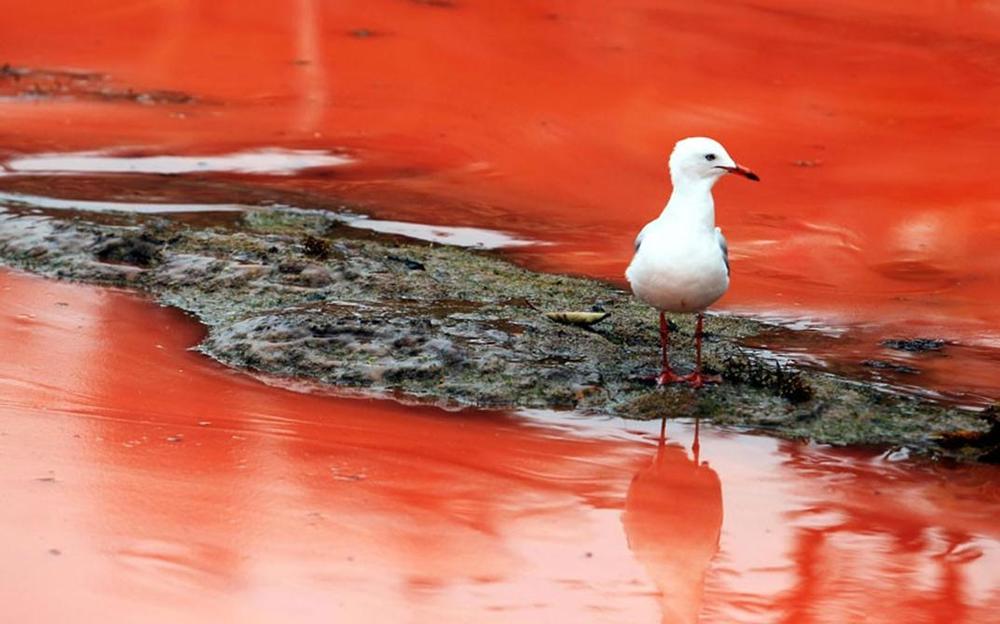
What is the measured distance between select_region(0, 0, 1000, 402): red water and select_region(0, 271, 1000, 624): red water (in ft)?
4.67

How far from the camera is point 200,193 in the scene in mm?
8469

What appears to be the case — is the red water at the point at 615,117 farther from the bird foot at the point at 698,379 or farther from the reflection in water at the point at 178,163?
the bird foot at the point at 698,379

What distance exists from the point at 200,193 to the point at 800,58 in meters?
5.26

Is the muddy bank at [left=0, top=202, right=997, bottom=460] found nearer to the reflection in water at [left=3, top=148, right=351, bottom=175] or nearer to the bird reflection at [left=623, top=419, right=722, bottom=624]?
the bird reflection at [left=623, top=419, right=722, bottom=624]

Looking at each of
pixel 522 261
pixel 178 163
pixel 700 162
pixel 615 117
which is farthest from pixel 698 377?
pixel 615 117

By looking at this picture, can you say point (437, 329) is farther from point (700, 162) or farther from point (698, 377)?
point (700, 162)

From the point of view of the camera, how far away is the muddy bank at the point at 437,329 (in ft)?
18.1

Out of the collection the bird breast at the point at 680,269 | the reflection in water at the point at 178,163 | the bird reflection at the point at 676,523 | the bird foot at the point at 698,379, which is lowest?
the bird reflection at the point at 676,523

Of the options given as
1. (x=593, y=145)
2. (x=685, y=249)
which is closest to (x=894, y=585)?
(x=685, y=249)

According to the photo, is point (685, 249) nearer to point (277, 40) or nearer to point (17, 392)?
point (17, 392)

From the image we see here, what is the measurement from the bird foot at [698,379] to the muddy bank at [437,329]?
4 cm

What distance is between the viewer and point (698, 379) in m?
5.65

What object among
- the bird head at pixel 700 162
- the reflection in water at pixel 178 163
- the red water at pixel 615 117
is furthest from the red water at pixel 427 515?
the reflection in water at pixel 178 163

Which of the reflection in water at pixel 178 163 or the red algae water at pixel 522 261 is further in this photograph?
the reflection in water at pixel 178 163
